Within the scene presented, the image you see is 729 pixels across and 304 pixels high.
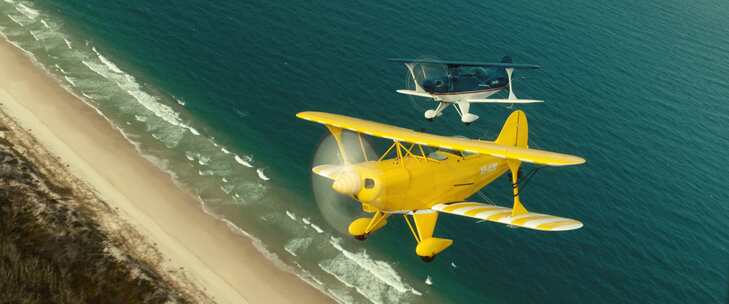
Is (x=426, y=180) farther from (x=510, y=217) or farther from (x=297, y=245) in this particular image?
(x=297, y=245)

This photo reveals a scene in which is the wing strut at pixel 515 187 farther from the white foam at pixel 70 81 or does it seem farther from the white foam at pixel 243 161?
the white foam at pixel 70 81

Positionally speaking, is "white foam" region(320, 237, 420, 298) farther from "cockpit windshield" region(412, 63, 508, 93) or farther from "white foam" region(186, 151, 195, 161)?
"cockpit windshield" region(412, 63, 508, 93)

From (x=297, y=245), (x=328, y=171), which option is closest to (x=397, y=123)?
(x=297, y=245)

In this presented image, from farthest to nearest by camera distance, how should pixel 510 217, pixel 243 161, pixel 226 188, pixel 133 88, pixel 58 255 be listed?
pixel 133 88, pixel 243 161, pixel 226 188, pixel 58 255, pixel 510 217

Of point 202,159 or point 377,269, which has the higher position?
point 202,159

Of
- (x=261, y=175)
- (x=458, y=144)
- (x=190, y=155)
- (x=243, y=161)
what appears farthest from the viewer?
(x=243, y=161)

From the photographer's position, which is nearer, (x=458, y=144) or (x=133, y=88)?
(x=458, y=144)

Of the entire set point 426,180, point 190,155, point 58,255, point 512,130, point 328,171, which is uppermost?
point 512,130
